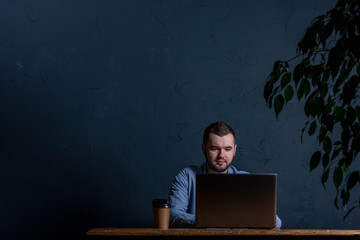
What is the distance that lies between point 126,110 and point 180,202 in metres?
0.78

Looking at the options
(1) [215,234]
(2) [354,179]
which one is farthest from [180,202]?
(2) [354,179]

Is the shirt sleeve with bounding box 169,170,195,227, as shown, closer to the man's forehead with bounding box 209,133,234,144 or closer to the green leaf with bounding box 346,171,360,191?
the man's forehead with bounding box 209,133,234,144

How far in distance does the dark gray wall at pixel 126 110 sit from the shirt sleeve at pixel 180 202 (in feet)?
0.95

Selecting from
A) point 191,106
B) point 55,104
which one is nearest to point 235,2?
point 191,106

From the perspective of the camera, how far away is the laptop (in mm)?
1885

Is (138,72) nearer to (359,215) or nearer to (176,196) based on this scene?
(176,196)

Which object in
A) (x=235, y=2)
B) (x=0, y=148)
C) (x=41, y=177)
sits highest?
(x=235, y=2)

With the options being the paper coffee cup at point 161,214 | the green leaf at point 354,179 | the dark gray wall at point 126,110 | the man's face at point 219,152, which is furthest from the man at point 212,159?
the green leaf at point 354,179

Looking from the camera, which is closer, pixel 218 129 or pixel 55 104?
pixel 218 129

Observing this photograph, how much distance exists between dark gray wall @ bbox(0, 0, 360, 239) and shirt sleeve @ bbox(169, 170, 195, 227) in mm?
290

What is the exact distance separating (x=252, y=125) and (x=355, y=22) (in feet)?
6.25

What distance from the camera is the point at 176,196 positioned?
2512 millimetres

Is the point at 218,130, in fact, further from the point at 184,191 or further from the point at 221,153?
the point at 184,191

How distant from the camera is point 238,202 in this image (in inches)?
74.3
